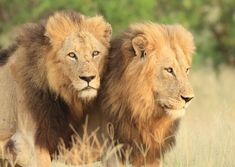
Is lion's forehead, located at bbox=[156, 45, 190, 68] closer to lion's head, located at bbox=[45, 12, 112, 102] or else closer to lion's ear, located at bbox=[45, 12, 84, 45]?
lion's head, located at bbox=[45, 12, 112, 102]

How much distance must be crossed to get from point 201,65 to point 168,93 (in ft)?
41.8

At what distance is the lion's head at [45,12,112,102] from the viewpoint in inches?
260

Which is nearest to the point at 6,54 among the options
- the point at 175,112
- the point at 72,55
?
the point at 72,55

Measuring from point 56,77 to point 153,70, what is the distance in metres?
0.75

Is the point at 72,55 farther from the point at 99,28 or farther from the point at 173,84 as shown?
the point at 173,84

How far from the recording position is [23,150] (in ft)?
23.1

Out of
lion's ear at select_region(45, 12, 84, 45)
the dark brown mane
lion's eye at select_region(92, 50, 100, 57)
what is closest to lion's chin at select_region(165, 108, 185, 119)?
lion's eye at select_region(92, 50, 100, 57)

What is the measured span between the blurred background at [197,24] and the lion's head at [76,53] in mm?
1508

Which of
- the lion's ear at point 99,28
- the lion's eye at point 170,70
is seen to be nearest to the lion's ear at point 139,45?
the lion's eye at point 170,70

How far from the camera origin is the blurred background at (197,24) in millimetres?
13543

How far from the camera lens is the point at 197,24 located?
16969 mm

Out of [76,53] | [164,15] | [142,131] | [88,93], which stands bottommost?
[142,131]

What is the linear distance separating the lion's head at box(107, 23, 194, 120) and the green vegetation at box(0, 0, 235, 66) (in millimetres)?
5486

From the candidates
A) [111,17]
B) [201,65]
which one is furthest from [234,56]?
[111,17]
